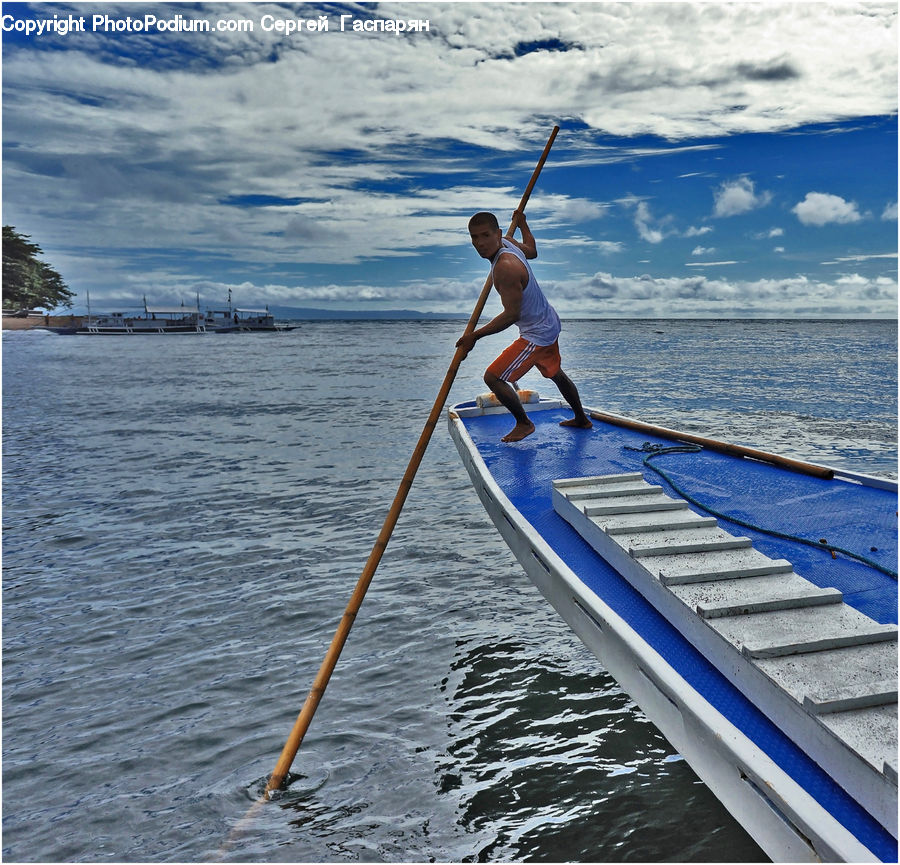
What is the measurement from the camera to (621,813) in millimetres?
4066

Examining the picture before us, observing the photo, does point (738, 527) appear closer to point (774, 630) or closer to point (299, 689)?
point (774, 630)

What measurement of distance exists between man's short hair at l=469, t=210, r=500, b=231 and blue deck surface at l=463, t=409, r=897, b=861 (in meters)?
2.37

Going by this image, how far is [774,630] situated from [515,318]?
4.64 meters

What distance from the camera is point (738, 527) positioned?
5055mm

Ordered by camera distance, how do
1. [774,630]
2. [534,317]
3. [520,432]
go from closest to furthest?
[774,630] < [534,317] < [520,432]

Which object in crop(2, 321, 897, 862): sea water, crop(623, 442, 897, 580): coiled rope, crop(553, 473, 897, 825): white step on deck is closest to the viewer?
crop(553, 473, 897, 825): white step on deck

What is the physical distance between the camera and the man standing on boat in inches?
278

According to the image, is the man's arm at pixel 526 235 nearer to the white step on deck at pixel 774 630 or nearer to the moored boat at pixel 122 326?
the white step on deck at pixel 774 630

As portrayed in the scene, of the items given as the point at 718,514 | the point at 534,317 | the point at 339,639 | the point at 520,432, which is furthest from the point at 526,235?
the point at 339,639

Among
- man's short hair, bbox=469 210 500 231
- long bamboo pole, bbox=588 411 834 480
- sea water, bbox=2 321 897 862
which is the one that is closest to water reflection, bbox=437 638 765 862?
sea water, bbox=2 321 897 862

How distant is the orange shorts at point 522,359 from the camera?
7.52 metres

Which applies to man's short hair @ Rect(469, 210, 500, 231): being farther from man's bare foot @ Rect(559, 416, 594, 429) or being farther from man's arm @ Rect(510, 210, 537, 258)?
man's bare foot @ Rect(559, 416, 594, 429)

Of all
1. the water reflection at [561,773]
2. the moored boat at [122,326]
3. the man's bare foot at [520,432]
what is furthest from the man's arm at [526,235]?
the moored boat at [122,326]

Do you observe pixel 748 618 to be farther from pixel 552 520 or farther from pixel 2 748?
pixel 2 748
